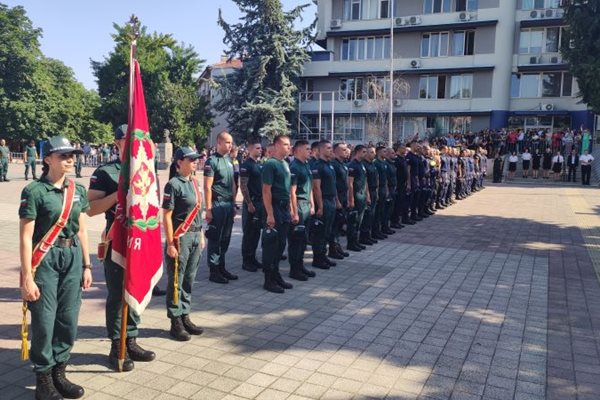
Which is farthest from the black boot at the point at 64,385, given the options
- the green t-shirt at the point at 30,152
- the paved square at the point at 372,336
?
the green t-shirt at the point at 30,152

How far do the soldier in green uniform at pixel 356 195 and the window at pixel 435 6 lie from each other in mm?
31831

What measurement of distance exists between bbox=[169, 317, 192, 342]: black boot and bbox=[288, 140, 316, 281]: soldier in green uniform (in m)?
2.59

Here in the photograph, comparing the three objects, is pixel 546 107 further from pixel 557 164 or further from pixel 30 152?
pixel 30 152

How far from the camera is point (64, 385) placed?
3.78 metres

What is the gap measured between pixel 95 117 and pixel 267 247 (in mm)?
47380

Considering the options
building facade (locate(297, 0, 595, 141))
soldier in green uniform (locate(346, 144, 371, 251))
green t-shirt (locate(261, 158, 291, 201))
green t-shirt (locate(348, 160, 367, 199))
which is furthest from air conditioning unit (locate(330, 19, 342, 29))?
green t-shirt (locate(261, 158, 291, 201))

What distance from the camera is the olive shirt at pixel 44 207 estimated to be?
3518 millimetres

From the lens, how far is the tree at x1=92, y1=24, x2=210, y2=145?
42.0 metres

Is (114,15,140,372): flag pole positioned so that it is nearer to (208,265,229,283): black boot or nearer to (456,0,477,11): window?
(208,265,229,283): black boot

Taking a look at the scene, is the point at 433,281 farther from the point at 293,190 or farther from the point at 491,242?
the point at 491,242

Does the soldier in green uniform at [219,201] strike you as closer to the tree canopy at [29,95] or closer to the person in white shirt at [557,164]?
the person in white shirt at [557,164]

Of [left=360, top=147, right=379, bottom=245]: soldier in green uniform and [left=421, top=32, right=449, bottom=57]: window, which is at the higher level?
[left=421, top=32, right=449, bottom=57]: window

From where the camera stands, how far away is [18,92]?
139 feet

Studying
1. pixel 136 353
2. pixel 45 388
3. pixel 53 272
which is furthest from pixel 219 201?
pixel 45 388
